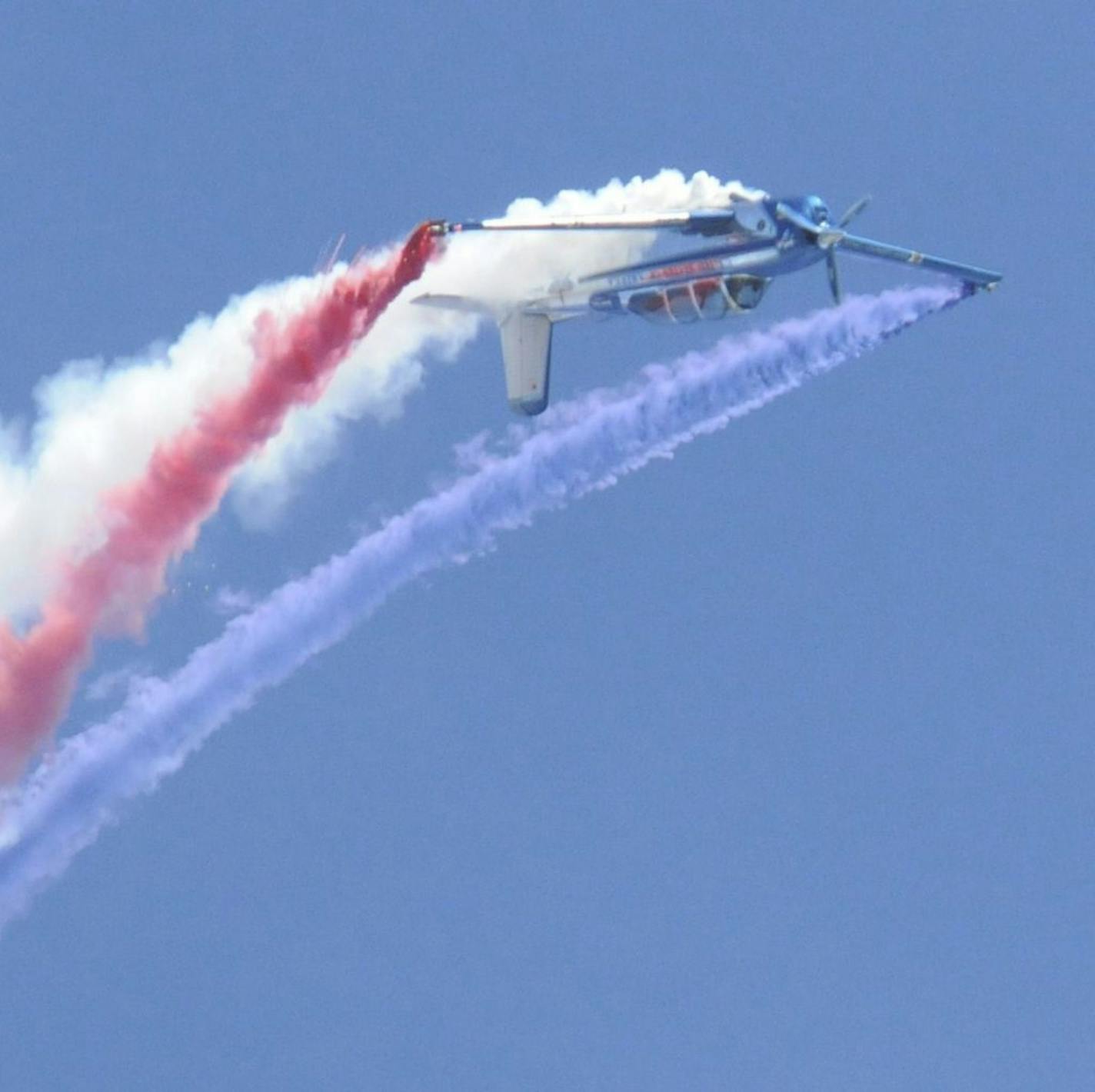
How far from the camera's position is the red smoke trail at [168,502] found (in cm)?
9075

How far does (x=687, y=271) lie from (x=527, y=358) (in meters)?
4.93

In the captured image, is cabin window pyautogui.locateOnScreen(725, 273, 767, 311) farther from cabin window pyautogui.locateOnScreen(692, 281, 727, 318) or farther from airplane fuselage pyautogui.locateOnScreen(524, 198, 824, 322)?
cabin window pyautogui.locateOnScreen(692, 281, 727, 318)

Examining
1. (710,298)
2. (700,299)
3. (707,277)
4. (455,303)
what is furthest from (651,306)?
(455,303)

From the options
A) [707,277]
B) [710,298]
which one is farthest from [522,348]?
[707,277]

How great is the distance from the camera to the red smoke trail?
90750mm

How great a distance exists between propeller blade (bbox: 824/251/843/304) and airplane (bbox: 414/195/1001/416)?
0.05ft

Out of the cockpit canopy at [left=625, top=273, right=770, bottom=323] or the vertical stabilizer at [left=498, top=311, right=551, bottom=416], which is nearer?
the cockpit canopy at [left=625, top=273, right=770, bottom=323]

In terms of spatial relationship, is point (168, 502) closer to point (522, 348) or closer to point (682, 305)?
point (522, 348)

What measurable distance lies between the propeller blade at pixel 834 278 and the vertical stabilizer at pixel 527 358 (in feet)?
23.7

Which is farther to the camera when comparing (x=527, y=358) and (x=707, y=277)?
(x=527, y=358)

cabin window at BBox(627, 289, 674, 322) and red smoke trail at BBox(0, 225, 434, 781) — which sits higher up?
cabin window at BBox(627, 289, 674, 322)

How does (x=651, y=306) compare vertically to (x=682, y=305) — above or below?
above

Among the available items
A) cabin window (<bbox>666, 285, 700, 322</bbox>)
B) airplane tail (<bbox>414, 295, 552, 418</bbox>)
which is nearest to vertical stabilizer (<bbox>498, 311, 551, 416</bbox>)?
airplane tail (<bbox>414, 295, 552, 418</bbox>)

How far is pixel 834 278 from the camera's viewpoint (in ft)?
292
